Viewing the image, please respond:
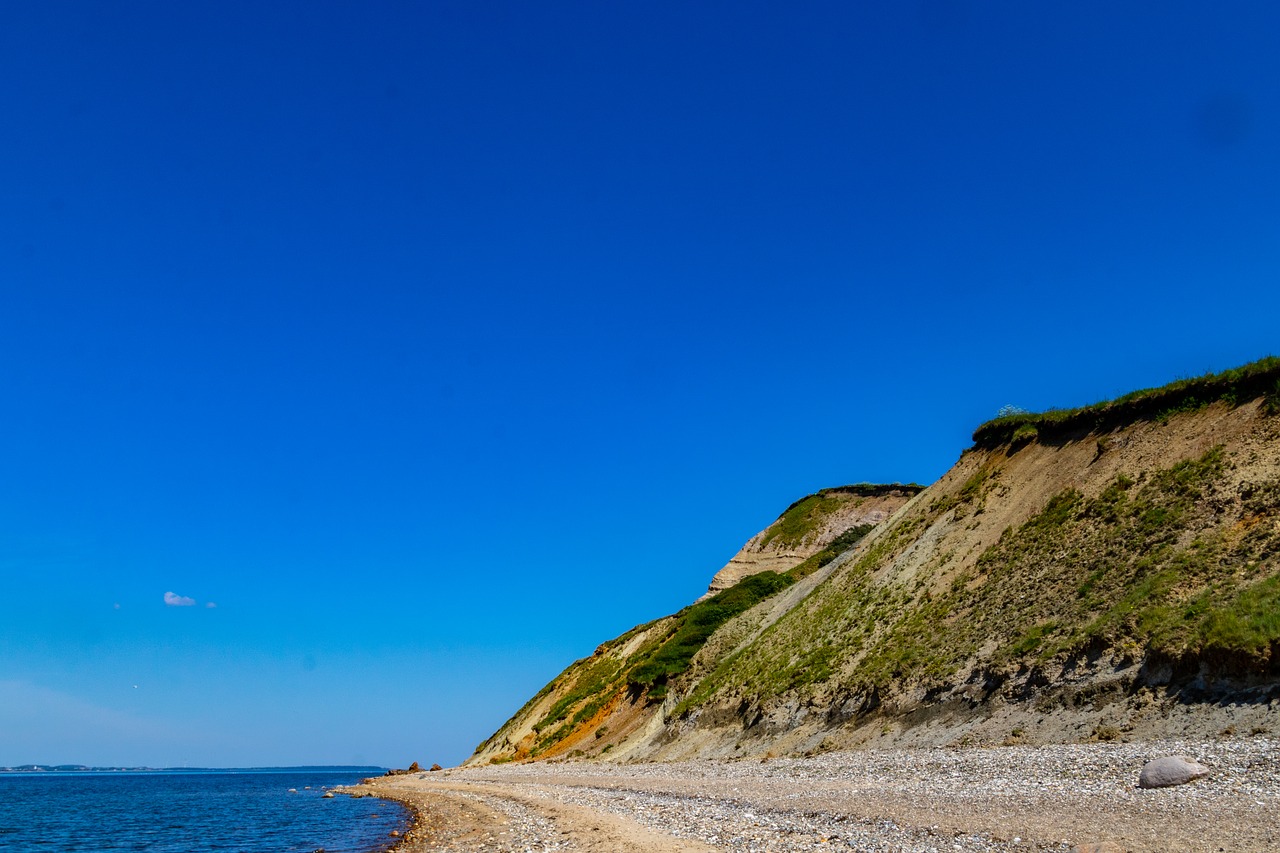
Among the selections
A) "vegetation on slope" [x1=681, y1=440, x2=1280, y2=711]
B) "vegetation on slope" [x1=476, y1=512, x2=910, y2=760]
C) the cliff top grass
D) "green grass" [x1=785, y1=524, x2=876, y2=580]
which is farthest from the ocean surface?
the cliff top grass

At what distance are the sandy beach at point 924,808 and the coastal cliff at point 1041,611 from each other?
273 centimetres

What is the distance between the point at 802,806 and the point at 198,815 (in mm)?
52210

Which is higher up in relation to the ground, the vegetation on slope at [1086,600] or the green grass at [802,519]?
the green grass at [802,519]

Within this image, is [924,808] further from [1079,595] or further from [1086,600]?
[1079,595]

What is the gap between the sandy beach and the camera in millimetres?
13453

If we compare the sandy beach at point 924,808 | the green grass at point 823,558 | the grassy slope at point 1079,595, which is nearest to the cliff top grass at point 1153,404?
the grassy slope at point 1079,595

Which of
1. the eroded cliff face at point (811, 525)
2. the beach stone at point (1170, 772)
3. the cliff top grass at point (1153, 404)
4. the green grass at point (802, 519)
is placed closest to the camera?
the beach stone at point (1170, 772)

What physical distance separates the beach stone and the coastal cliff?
3631 millimetres

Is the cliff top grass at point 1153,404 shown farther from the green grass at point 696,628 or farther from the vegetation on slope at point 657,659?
the green grass at point 696,628

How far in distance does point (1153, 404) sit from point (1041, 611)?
1336 cm

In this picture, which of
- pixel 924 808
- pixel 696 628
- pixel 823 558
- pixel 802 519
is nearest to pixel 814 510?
pixel 802 519

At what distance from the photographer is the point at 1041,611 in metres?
29.6

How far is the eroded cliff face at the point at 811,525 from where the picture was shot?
8419 cm

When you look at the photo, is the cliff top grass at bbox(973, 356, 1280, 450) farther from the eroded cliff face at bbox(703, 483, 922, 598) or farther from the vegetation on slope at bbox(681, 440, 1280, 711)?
the eroded cliff face at bbox(703, 483, 922, 598)
